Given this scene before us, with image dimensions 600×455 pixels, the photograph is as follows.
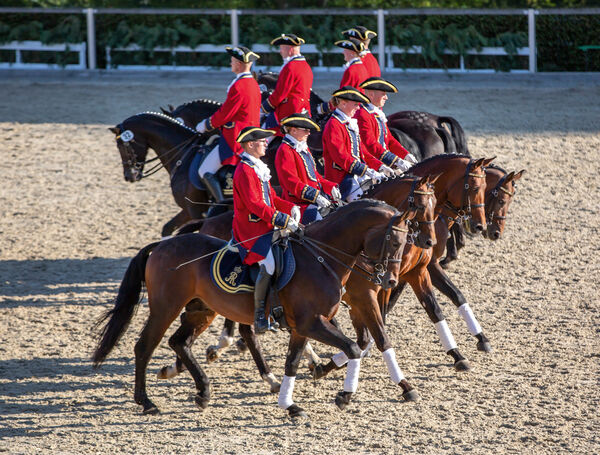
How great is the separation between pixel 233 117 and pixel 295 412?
394 cm

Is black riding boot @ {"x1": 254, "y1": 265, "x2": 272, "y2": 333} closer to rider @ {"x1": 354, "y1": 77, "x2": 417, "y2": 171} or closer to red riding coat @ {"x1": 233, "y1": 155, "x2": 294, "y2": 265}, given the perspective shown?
red riding coat @ {"x1": 233, "y1": 155, "x2": 294, "y2": 265}

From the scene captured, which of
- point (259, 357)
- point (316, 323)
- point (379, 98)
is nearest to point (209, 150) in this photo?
point (379, 98)

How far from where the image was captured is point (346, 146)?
934 cm

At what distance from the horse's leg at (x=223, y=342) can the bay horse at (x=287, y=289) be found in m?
0.81

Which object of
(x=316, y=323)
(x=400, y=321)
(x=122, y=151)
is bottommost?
(x=400, y=321)

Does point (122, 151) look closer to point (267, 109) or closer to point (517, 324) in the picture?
point (267, 109)

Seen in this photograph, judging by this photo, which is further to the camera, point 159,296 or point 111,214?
point 111,214

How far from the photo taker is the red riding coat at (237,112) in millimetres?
10609

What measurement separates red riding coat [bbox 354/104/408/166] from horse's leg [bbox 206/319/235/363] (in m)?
2.36

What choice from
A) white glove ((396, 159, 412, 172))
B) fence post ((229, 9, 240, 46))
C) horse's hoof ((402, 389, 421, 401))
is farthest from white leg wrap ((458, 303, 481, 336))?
fence post ((229, 9, 240, 46))

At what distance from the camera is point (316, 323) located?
7.77 metres

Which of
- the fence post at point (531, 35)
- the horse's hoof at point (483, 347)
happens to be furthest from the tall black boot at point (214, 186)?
the fence post at point (531, 35)

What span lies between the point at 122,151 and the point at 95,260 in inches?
64.5

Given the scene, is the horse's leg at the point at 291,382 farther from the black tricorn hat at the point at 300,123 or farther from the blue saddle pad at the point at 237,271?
the black tricorn hat at the point at 300,123
